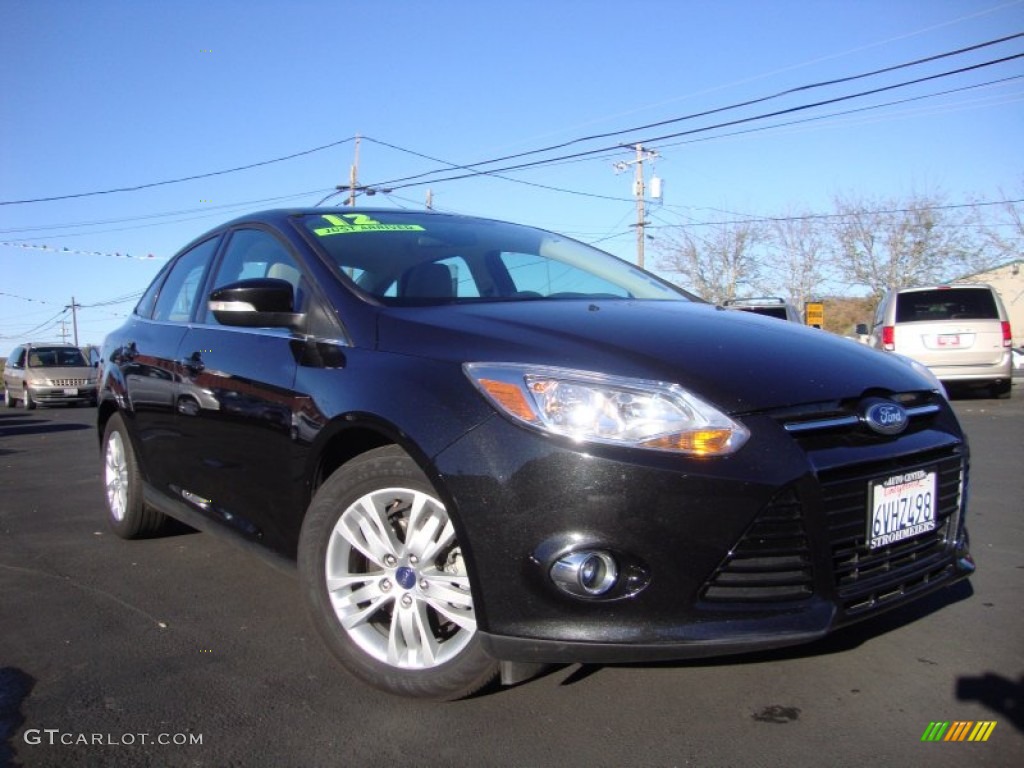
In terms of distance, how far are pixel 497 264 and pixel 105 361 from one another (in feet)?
8.99

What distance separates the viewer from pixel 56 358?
73.0 ft

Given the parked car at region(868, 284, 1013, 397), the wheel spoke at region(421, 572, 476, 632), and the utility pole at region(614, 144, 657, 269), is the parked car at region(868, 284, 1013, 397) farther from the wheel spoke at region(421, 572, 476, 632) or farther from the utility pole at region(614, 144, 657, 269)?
the utility pole at region(614, 144, 657, 269)

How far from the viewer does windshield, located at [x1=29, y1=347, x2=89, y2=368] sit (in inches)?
861

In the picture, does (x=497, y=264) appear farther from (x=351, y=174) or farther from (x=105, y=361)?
(x=351, y=174)

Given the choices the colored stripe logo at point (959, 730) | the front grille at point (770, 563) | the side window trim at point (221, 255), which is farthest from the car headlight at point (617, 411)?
the side window trim at point (221, 255)

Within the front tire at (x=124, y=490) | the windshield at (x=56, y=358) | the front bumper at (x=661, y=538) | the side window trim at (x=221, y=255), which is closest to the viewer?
the front bumper at (x=661, y=538)

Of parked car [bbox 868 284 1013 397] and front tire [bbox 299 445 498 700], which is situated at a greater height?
parked car [bbox 868 284 1013 397]

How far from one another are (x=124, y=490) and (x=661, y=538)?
139 inches

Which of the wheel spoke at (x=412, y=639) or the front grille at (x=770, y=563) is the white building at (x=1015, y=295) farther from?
the wheel spoke at (x=412, y=639)

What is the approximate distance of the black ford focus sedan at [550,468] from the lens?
2143 millimetres

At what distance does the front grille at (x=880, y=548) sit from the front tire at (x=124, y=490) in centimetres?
354

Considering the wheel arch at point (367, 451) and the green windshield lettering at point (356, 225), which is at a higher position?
the green windshield lettering at point (356, 225)
